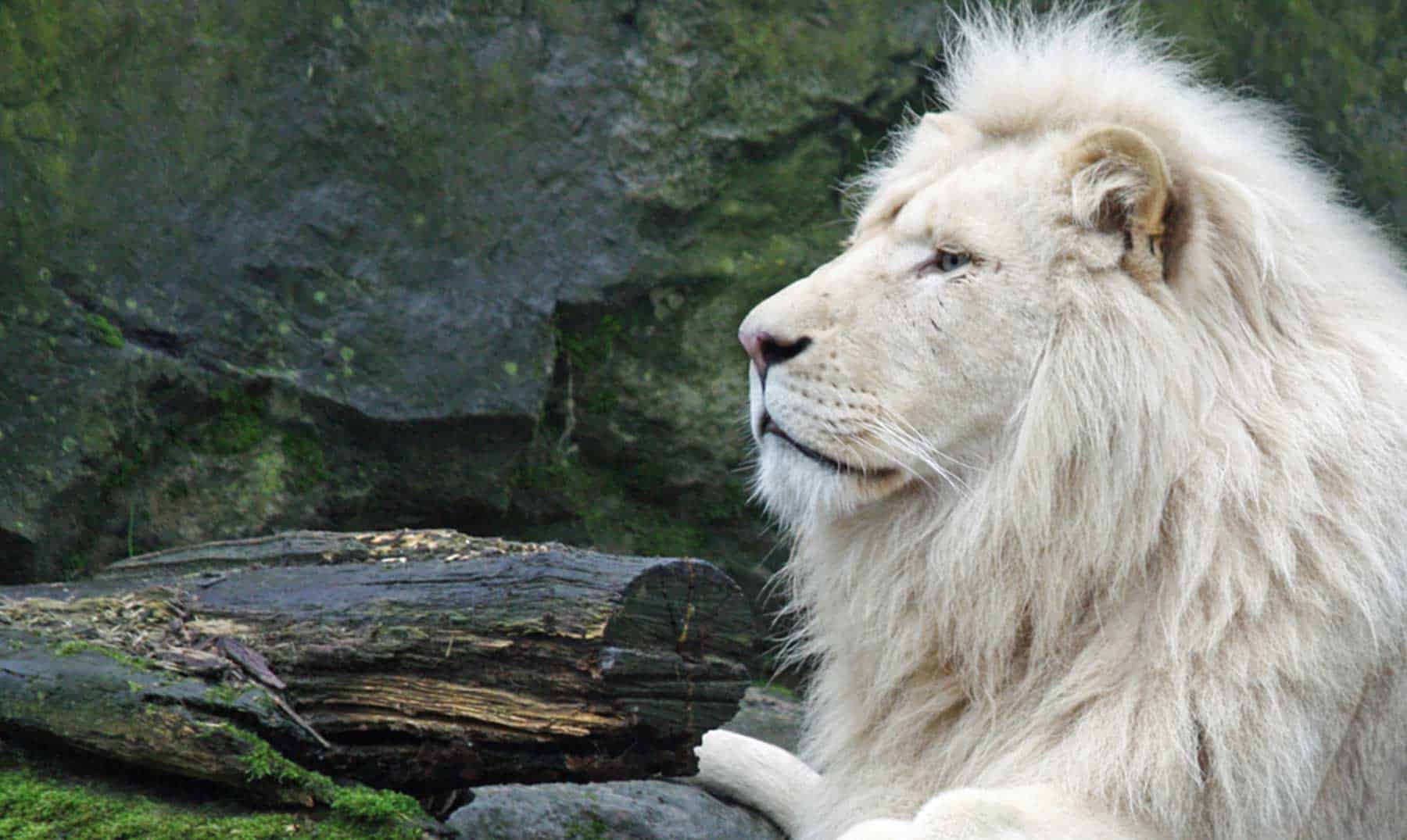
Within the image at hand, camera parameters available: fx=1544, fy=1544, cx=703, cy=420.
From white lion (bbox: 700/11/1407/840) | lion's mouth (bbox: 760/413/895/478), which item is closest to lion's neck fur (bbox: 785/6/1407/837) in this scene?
white lion (bbox: 700/11/1407/840)

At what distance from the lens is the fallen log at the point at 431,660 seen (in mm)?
2990

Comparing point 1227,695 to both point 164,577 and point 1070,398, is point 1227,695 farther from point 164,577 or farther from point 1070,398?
point 164,577

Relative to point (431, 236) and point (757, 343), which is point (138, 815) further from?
point (431, 236)

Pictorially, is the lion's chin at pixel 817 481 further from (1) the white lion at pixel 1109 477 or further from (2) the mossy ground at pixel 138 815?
(2) the mossy ground at pixel 138 815

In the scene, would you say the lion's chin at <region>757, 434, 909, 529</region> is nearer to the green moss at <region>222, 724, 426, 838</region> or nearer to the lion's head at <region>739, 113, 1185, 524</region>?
the lion's head at <region>739, 113, 1185, 524</region>

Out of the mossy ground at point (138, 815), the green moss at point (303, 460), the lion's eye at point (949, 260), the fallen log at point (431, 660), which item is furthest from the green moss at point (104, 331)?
the lion's eye at point (949, 260)

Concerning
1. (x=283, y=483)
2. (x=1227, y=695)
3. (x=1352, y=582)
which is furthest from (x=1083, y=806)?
(x=283, y=483)

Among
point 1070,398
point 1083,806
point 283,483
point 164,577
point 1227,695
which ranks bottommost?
point 283,483

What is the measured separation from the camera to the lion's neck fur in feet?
8.73

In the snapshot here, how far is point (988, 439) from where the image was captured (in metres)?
2.89

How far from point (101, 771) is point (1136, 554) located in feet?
6.40

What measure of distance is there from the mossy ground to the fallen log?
0.06 meters

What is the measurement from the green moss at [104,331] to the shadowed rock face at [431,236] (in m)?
0.01

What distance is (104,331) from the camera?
4668mm
